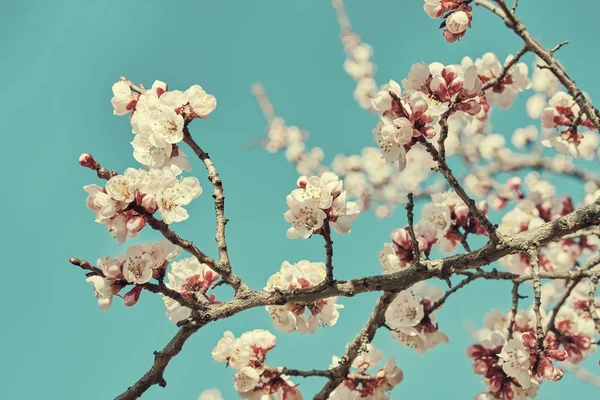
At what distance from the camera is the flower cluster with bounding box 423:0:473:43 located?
291cm

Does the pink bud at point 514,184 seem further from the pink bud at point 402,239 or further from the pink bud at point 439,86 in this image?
the pink bud at point 439,86

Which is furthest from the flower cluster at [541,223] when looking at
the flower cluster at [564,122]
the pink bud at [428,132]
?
the pink bud at [428,132]

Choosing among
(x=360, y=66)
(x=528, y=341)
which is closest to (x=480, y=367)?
(x=528, y=341)

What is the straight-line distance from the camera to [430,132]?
237 cm

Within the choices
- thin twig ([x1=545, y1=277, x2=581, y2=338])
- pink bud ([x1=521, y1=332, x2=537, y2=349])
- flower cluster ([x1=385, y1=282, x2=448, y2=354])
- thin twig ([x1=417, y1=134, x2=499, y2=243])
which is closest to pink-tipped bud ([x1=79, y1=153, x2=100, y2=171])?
thin twig ([x1=417, y1=134, x2=499, y2=243])

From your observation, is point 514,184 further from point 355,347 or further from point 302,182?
point 302,182

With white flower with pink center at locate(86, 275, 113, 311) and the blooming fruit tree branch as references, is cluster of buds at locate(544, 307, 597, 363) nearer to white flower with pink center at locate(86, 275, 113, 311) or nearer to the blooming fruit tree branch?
the blooming fruit tree branch

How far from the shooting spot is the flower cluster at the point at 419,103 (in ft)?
7.63

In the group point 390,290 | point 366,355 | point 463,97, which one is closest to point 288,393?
point 366,355

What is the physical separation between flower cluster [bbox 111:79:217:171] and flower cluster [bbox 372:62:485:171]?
836 millimetres

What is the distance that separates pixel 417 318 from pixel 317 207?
116cm

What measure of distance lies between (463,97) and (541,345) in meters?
1.12

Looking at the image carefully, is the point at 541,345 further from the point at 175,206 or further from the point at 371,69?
the point at 371,69

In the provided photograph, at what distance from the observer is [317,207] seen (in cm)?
246
